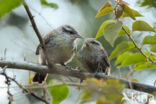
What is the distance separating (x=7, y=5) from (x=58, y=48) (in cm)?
293

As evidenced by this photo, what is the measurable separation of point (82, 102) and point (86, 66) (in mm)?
2567

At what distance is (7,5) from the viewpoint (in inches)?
43.5

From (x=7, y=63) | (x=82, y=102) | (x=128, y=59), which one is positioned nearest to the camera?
(x=82, y=102)

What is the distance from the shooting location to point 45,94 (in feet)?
6.50

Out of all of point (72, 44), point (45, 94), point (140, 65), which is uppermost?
point (72, 44)

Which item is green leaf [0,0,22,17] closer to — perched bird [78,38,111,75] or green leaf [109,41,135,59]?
green leaf [109,41,135,59]

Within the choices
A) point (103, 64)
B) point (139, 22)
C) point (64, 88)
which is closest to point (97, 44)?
point (103, 64)

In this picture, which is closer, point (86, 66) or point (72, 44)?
point (86, 66)

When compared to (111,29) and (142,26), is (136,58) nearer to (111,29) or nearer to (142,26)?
(142,26)

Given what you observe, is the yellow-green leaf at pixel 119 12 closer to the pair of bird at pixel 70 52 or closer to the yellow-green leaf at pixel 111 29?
the yellow-green leaf at pixel 111 29

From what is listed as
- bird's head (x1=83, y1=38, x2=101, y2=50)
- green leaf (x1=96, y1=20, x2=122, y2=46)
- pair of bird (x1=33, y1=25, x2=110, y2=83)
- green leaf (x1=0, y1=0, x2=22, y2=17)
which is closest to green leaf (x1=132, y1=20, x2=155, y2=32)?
green leaf (x1=96, y1=20, x2=122, y2=46)

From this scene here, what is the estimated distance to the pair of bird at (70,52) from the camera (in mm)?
3814

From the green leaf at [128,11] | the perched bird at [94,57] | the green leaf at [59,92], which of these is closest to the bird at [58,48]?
the perched bird at [94,57]

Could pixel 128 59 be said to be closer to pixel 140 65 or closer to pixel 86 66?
pixel 140 65
